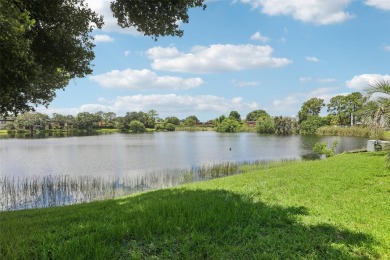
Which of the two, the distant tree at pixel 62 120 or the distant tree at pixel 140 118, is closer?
the distant tree at pixel 62 120

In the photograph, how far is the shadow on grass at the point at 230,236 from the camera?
5.09m

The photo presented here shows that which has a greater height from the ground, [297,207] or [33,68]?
[33,68]

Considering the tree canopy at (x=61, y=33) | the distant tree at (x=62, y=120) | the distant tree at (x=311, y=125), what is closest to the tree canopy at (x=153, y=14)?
the tree canopy at (x=61, y=33)

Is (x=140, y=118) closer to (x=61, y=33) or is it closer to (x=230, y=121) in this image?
(x=230, y=121)

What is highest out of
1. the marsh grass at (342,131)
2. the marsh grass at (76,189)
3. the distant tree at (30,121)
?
the distant tree at (30,121)

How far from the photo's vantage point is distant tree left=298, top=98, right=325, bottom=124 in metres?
116

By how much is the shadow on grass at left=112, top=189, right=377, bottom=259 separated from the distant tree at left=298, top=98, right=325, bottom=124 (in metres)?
115

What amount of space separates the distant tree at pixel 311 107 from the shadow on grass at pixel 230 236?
378 ft

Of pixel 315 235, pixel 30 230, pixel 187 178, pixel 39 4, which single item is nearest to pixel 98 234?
pixel 30 230

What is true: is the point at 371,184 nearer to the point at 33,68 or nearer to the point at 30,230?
the point at 30,230

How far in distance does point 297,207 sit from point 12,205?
1508cm

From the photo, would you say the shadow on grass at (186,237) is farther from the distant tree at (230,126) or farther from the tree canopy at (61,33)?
the distant tree at (230,126)

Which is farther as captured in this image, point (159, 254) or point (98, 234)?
point (98, 234)

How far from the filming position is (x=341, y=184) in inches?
464
